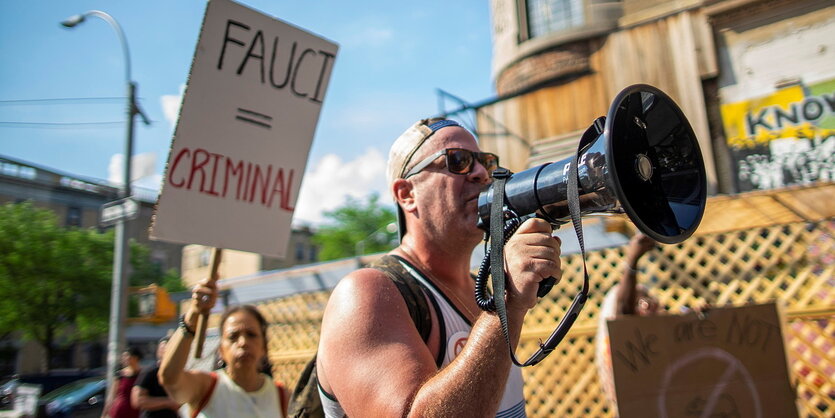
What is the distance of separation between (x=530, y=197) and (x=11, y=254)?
2591cm

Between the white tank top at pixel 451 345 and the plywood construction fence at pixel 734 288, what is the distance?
147 inches

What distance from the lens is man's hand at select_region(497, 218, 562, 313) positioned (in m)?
1.16

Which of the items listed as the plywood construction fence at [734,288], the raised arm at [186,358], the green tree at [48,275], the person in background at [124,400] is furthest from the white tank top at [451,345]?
the green tree at [48,275]

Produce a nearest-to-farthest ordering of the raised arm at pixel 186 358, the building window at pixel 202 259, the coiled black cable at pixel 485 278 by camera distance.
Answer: the coiled black cable at pixel 485 278, the raised arm at pixel 186 358, the building window at pixel 202 259

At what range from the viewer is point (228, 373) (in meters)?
3.05

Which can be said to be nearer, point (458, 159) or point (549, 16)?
point (458, 159)

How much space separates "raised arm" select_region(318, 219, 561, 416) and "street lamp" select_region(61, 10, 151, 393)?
276 inches

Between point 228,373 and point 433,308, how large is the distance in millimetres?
1965

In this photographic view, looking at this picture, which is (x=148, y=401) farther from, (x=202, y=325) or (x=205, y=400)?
(x=202, y=325)

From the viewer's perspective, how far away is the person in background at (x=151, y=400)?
389 centimetres

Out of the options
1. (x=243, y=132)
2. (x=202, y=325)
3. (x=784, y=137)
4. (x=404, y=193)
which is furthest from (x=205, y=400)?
(x=784, y=137)

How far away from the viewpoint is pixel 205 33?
249cm

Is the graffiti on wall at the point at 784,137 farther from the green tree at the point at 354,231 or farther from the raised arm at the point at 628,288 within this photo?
the green tree at the point at 354,231

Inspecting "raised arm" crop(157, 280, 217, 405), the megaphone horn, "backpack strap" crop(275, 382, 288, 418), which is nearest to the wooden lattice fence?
"backpack strap" crop(275, 382, 288, 418)
